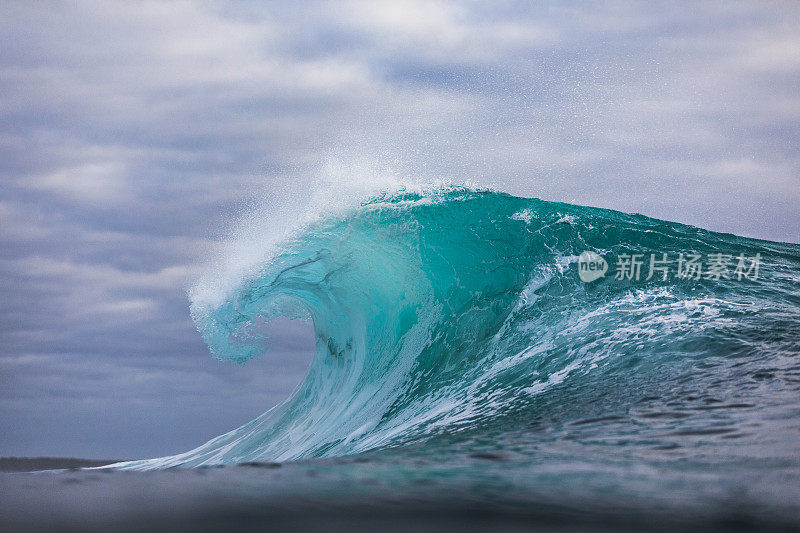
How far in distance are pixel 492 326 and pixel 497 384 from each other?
5.97 ft

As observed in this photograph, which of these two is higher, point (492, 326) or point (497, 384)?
point (492, 326)

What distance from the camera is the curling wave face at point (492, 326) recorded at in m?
6.10

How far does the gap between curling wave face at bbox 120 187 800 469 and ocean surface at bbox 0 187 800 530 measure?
0.11 feet

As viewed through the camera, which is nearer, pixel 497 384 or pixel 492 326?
pixel 497 384

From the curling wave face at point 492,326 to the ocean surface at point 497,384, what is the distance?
0.11 feet

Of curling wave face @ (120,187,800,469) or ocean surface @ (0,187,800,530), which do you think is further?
curling wave face @ (120,187,800,469)

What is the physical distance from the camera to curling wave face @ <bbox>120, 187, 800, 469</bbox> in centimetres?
610

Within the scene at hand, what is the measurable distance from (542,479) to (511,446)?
3.95 ft

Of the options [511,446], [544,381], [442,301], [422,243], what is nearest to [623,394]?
[544,381]

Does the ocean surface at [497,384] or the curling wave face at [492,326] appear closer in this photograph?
the ocean surface at [497,384]

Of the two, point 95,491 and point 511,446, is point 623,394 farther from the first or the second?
point 95,491

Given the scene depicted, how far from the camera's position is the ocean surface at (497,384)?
2.93 m

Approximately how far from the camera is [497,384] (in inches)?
301

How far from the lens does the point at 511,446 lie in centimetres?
465
